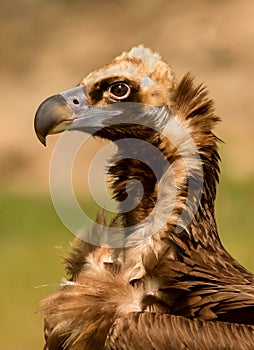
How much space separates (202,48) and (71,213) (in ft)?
23.6

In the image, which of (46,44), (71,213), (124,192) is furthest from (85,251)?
(46,44)

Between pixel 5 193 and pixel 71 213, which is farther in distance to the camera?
pixel 5 193

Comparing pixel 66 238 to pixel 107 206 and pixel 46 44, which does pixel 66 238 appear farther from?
pixel 46 44

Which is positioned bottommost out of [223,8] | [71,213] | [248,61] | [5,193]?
[71,213]

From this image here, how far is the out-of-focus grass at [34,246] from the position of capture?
7.49 metres

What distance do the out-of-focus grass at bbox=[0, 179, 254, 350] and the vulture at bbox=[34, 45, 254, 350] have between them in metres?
2.58

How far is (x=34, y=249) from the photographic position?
29.5 feet

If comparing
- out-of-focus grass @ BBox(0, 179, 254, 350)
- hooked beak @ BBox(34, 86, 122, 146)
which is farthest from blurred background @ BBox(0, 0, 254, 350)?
hooked beak @ BBox(34, 86, 122, 146)

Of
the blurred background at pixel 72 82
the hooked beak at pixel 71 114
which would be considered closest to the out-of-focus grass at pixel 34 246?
the blurred background at pixel 72 82

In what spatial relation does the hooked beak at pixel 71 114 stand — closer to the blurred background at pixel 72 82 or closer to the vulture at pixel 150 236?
the vulture at pixel 150 236

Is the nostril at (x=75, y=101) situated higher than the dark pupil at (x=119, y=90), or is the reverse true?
the dark pupil at (x=119, y=90)

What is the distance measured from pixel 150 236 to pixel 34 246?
Result: 4634 millimetres

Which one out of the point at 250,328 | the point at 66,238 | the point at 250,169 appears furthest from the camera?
the point at 250,169

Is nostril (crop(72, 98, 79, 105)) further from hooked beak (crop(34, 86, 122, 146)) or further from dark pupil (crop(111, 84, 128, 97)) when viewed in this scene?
dark pupil (crop(111, 84, 128, 97))
